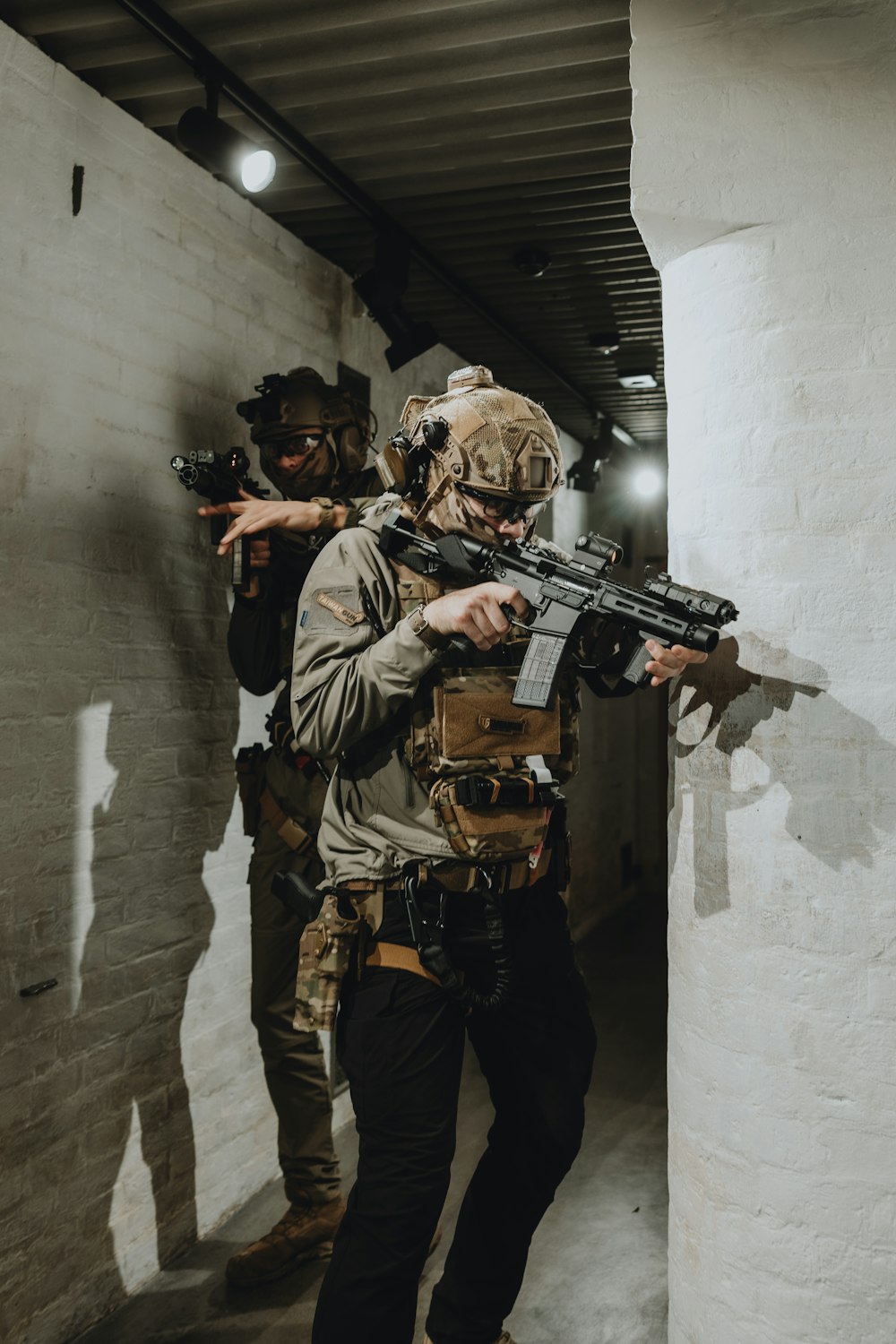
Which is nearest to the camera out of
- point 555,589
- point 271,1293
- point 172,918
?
point 555,589

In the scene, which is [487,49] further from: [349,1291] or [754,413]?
[349,1291]

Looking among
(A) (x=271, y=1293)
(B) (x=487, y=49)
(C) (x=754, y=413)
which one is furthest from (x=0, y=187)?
(A) (x=271, y=1293)

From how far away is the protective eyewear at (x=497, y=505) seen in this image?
6.30 feet

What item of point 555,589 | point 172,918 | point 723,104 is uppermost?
point 723,104

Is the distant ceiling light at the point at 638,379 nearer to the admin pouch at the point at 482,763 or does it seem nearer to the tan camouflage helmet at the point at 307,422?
the tan camouflage helmet at the point at 307,422

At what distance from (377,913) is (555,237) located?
2.58 m

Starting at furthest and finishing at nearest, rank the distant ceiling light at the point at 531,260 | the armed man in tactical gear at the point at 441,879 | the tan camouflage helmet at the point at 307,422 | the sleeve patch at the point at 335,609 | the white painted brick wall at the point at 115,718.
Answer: the distant ceiling light at the point at 531,260 < the tan camouflage helmet at the point at 307,422 < the white painted brick wall at the point at 115,718 < the sleeve patch at the point at 335,609 < the armed man in tactical gear at the point at 441,879

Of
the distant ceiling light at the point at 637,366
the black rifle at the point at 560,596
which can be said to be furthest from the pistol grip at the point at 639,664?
the distant ceiling light at the point at 637,366

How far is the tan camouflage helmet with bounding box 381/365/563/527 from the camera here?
1893mm

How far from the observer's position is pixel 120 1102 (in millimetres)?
2471

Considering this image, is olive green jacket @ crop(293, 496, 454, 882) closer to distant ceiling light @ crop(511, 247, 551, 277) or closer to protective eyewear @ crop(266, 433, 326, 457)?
protective eyewear @ crop(266, 433, 326, 457)

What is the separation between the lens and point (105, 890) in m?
2.45

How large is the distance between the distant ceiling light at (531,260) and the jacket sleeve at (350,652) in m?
2.04

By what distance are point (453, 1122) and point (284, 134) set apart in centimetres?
249
